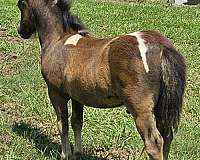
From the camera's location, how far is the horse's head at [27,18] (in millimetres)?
5445

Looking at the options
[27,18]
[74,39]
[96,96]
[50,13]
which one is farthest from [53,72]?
[27,18]

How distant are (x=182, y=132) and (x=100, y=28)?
7.94 m

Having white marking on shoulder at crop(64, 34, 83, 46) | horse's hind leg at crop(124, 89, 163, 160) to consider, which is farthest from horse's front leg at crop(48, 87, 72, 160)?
horse's hind leg at crop(124, 89, 163, 160)

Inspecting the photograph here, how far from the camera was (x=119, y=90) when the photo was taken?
404 centimetres

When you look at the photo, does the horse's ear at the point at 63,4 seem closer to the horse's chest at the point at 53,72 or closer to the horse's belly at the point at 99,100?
the horse's chest at the point at 53,72

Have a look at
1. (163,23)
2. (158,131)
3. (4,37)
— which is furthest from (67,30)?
(163,23)

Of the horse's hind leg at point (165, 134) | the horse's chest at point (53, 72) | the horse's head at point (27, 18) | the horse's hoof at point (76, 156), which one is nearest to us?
the horse's hind leg at point (165, 134)

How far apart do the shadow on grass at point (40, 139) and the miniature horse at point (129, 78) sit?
0.87 ft

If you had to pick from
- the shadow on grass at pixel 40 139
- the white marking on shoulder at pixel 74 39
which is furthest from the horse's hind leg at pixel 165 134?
the white marking on shoulder at pixel 74 39

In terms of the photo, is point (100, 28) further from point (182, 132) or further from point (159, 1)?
point (159, 1)

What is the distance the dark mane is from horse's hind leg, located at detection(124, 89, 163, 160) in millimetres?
1574

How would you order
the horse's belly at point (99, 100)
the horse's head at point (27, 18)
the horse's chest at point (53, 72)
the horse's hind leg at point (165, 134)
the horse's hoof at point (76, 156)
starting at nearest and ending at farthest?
the horse's hind leg at point (165, 134) → the horse's belly at point (99, 100) → the horse's chest at point (53, 72) → the horse's hoof at point (76, 156) → the horse's head at point (27, 18)

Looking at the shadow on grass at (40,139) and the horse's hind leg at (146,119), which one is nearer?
the horse's hind leg at (146,119)

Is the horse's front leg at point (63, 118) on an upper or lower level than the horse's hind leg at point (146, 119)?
lower
